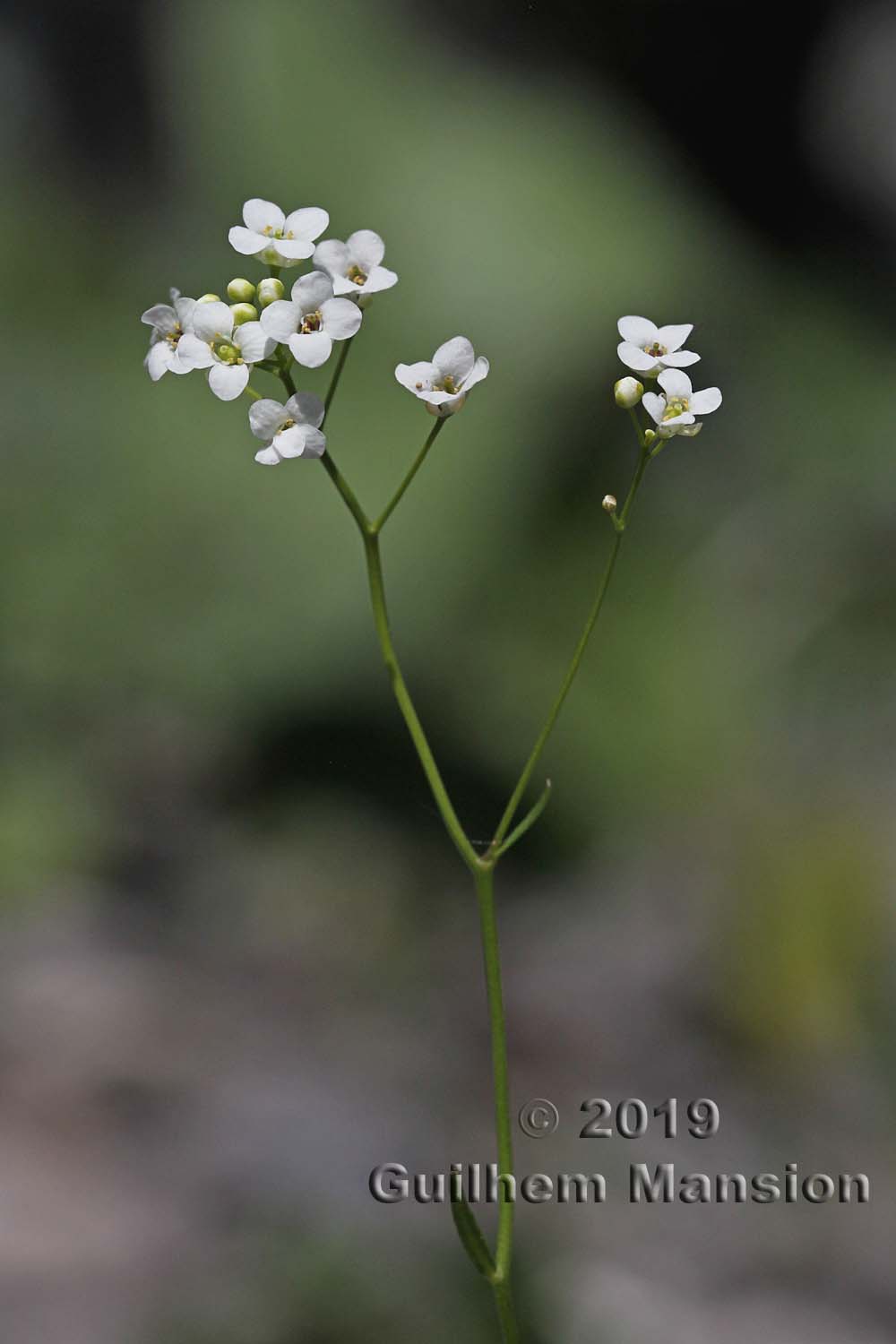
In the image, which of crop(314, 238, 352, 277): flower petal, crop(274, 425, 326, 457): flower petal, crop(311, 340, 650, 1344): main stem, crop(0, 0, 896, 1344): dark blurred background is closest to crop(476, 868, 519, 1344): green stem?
crop(311, 340, 650, 1344): main stem

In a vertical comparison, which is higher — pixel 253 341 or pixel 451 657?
A: pixel 253 341

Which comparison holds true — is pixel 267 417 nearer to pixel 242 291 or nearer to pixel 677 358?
pixel 242 291

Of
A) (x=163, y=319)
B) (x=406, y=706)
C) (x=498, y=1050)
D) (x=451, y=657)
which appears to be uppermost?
(x=163, y=319)

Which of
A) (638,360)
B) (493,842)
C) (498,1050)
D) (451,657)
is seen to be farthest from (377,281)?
(451,657)

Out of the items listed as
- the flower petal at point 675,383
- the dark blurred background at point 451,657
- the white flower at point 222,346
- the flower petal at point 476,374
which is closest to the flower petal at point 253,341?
the white flower at point 222,346

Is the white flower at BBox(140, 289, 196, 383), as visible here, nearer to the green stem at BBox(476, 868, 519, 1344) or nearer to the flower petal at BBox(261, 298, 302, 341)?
the flower petal at BBox(261, 298, 302, 341)

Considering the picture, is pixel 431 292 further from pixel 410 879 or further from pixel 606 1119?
pixel 606 1119

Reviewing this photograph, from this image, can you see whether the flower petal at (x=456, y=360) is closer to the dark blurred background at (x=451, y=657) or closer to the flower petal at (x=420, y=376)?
the flower petal at (x=420, y=376)
